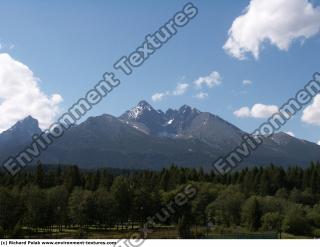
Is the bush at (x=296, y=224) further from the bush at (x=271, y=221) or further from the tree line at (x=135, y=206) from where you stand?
the bush at (x=271, y=221)

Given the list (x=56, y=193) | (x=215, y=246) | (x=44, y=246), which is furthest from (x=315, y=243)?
(x=56, y=193)

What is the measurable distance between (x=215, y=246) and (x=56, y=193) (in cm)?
5849

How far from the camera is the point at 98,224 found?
87125mm

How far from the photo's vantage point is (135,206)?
278 ft

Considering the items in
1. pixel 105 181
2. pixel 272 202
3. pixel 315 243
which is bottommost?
pixel 315 243

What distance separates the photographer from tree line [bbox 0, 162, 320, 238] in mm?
73188

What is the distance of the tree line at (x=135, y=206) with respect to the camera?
73188 mm

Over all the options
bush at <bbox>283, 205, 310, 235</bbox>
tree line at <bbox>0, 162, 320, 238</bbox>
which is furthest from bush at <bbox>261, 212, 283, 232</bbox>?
bush at <bbox>283, 205, 310, 235</bbox>

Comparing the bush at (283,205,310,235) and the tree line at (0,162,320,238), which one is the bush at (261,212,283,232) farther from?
the bush at (283,205,310,235)

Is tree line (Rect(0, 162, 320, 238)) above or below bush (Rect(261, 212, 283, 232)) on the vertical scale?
above

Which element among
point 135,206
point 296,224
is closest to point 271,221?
point 296,224

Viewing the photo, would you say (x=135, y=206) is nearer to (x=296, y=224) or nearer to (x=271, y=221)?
(x=271, y=221)

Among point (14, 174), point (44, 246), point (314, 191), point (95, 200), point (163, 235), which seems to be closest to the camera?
point (44, 246)

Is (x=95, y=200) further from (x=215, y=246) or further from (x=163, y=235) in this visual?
(x=215, y=246)
